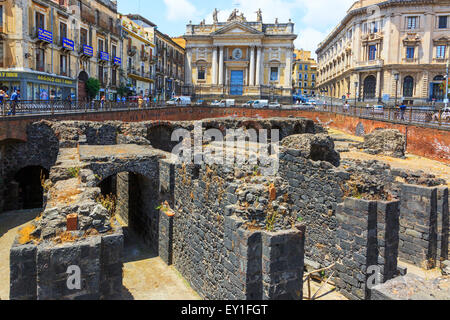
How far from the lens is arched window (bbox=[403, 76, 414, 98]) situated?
46.2m

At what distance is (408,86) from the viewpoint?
1828 inches

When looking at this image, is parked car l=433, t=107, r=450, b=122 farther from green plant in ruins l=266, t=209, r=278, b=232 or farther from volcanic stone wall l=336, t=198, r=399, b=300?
green plant in ruins l=266, t=209, r=278, b=232

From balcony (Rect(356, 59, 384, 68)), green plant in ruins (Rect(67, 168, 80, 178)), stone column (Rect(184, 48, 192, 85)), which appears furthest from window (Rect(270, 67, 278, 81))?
green plant in ruins (Rect(67, 168, 80, 178))

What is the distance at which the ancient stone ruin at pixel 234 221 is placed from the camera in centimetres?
494

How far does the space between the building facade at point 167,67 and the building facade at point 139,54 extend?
1.80 meters

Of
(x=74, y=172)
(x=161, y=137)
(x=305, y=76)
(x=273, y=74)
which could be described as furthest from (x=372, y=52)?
(x=74, y=172)

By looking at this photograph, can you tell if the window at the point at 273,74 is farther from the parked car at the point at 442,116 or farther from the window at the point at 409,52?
the parked car at the point at 442,116

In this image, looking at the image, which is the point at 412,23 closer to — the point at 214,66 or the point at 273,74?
the point at 273,74

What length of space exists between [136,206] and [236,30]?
45492 millimetres

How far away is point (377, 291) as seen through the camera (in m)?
4.55

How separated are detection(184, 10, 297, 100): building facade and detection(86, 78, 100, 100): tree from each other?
61.1 feet
